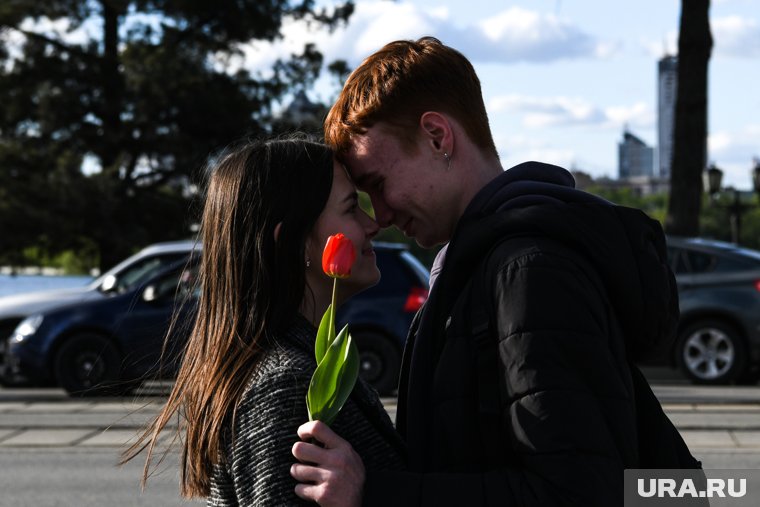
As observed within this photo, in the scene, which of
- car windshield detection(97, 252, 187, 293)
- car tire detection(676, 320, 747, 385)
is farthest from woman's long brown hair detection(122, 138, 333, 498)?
car tire detection(676, 320, 747, 385)

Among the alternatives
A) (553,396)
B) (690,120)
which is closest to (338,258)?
(553,396)

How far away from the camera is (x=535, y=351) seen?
1876 mm

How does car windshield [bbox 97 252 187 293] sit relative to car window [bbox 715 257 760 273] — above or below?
below

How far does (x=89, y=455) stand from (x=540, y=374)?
7174 mm

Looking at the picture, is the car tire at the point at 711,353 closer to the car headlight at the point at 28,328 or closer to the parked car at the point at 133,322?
the parked car at the point at 133,322

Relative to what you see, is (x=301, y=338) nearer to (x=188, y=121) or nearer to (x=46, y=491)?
(x=46, y=491)

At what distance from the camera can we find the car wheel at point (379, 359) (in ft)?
37.9

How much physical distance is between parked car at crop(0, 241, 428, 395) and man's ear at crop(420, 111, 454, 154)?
8839mm

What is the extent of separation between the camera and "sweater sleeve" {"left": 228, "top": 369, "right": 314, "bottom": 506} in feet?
6.64

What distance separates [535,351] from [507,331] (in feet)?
0.21

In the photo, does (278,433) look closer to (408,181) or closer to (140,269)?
(408,181)

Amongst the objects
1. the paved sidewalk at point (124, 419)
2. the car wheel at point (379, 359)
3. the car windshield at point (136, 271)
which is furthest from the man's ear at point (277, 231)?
the car windshield at point (136, 271)

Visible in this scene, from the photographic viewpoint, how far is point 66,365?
1228 centimetres

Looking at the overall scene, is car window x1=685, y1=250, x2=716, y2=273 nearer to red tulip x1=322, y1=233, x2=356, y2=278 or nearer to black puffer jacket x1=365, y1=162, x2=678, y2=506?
black puffer jacket x1=365, y1=162, x2=678, y2=506
